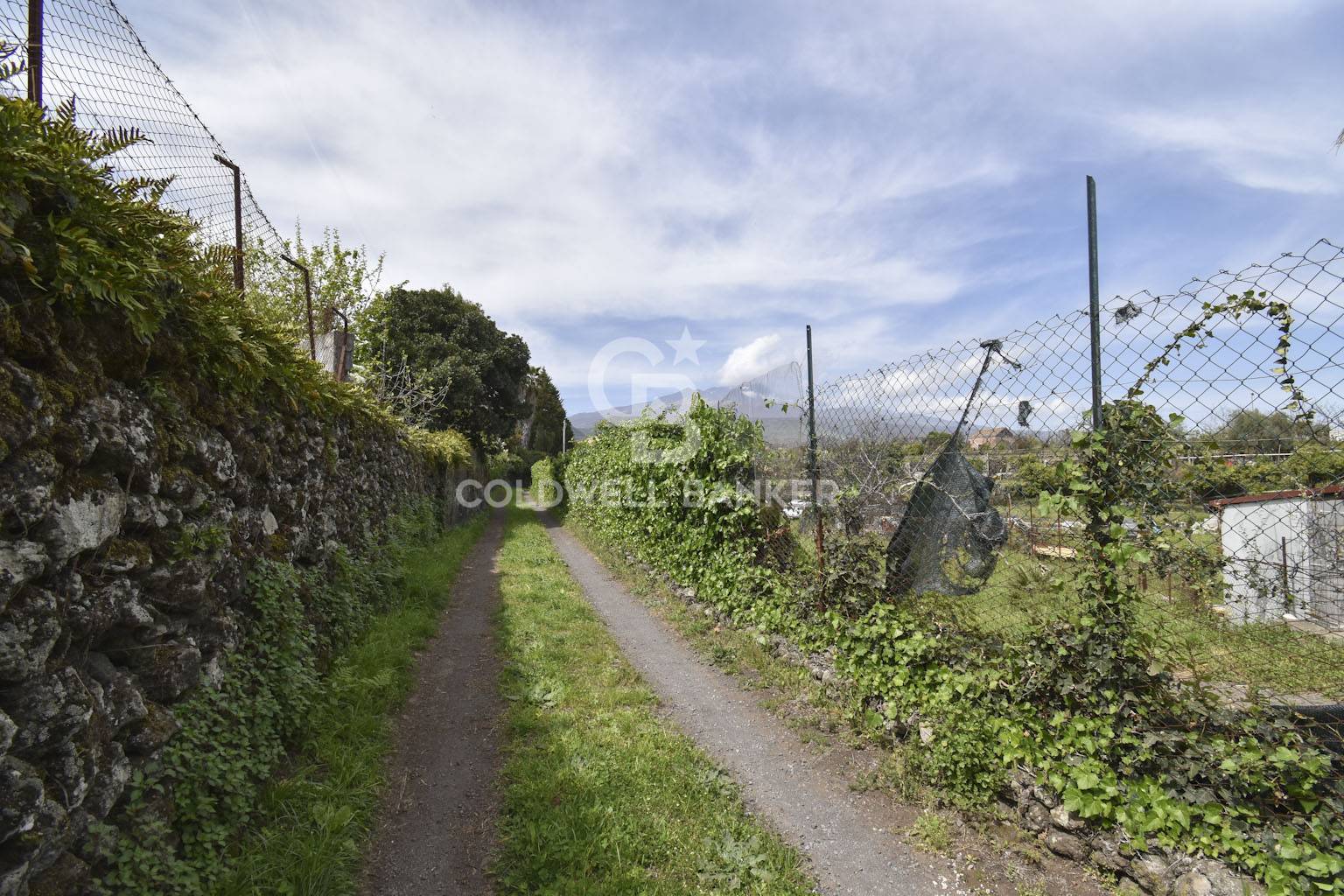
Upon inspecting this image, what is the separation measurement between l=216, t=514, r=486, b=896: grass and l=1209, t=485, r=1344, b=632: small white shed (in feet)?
A: 13.6

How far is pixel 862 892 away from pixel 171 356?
404 centimetres

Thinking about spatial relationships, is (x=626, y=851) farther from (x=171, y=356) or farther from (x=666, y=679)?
(x=171, y=356)

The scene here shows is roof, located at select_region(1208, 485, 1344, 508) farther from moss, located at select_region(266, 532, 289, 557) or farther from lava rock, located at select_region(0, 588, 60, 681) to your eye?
moss, located at select_region(266, 532, 289, 557)

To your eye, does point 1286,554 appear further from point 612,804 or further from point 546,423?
point 546,423

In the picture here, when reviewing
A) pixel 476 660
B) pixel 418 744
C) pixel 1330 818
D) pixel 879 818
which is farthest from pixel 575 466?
pixel 1330 818

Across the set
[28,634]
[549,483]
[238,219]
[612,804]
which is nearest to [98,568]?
[28,634]

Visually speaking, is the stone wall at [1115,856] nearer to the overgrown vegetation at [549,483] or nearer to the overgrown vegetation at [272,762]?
the overgrown vegetation at [272,762]

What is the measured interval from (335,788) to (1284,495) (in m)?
4.75

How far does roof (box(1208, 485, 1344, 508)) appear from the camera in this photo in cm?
242

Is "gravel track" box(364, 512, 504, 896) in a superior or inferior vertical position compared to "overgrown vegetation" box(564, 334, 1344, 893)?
inferior

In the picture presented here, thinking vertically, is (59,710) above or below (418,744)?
above

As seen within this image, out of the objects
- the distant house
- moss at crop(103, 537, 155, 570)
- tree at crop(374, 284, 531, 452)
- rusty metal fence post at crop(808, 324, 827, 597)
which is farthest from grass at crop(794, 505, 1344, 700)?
tree at crop(374, 284, 531, 452)

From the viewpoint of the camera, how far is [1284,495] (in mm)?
2527

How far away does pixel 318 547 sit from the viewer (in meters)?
4.98
